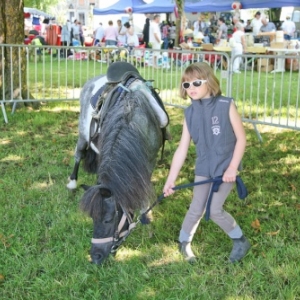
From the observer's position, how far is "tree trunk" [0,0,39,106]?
362 inches

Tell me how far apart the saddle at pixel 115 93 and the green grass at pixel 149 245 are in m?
0.85

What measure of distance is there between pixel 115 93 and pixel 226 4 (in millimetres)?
14640

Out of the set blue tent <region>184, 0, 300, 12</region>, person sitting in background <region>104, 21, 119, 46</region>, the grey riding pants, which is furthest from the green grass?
person sitting in background <region>104, 21, 119, 46</region>

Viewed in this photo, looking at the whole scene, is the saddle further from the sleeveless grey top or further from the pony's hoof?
the pony's hoof

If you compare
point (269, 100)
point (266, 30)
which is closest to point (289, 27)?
point (266, 30)

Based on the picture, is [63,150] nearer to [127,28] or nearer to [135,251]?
[135,251]

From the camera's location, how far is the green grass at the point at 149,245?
3352 millimetres

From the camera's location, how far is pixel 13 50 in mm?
9375

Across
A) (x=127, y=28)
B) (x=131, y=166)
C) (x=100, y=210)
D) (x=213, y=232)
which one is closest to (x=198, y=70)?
(x=131, y=166)

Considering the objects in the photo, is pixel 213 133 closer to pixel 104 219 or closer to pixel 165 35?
pixel 104 219

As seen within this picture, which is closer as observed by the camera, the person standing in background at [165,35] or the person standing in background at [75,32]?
the person standing in background at [165,35]

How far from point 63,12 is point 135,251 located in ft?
166

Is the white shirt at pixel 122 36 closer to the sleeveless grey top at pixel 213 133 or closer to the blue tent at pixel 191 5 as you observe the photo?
the blue tent at pixel 191 5

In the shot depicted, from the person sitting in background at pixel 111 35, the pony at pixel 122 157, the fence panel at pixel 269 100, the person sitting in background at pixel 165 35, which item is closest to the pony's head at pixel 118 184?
the pony at pixel 122 157
